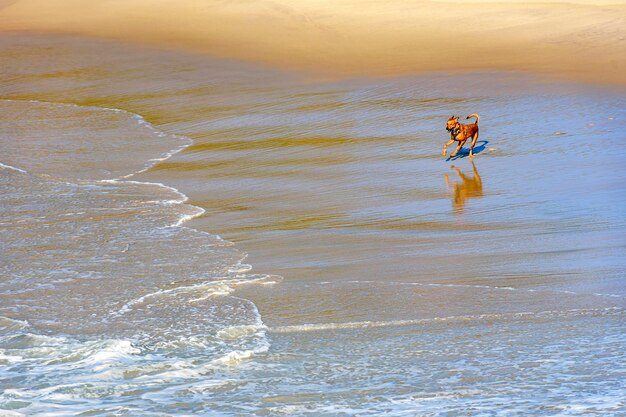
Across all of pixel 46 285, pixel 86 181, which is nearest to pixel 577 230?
pixel 46 285

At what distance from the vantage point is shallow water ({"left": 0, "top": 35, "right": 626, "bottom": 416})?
14.8 feet

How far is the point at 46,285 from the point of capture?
6574 millimetres

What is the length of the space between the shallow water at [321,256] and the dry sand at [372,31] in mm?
1909

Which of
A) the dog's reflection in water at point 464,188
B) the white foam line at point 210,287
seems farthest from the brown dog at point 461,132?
A: the white foam line at point 210,287

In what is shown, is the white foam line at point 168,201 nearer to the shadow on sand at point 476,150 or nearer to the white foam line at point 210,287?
the white foam line at point 210,287

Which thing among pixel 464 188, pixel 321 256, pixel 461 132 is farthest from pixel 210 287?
pixel 461 132

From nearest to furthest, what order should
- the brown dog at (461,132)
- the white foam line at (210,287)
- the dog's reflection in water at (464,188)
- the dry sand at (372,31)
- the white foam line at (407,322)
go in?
the white foam line at (407,322)
the white foam line at (210,287)
the dog's reflection in water at (464,188)
the brown dog at (461,132)
the dry sand at (372,31)

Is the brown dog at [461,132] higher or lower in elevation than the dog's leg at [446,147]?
higher

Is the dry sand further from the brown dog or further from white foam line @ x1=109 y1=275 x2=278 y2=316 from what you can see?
white foam line @ x1=109 y1=275 x2=278 y2=316

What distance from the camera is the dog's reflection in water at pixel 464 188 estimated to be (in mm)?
8615

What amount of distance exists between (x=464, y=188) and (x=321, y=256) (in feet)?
8.51

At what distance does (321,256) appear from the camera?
7176 mm

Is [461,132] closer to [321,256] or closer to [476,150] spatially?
[476,150]

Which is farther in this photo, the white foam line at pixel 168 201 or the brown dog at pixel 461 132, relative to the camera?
the brown dog at pixel 461 132
